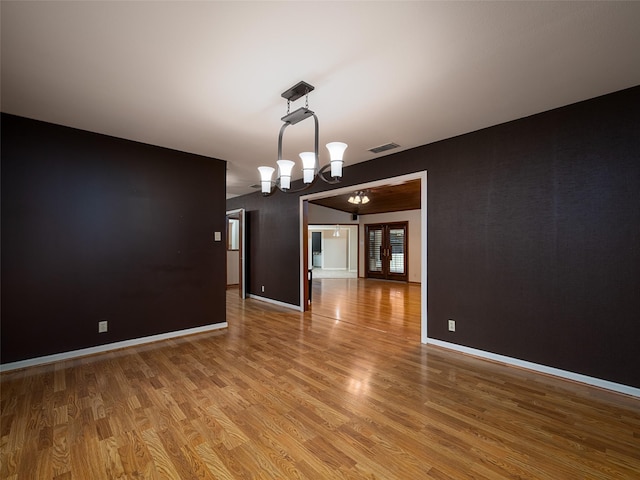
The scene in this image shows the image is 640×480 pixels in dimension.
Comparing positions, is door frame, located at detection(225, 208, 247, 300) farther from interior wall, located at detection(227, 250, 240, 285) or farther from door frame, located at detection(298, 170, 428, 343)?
door frame, located at detection(298, 170, 428, 343)

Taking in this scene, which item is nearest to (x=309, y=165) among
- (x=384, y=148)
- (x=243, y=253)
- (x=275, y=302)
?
(x=384, y=148)

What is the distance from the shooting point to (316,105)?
8.84 ft

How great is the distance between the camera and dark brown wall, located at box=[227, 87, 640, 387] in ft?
8.09

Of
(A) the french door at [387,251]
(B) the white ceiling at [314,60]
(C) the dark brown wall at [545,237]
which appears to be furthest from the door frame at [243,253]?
(A) the french door at [387,251]

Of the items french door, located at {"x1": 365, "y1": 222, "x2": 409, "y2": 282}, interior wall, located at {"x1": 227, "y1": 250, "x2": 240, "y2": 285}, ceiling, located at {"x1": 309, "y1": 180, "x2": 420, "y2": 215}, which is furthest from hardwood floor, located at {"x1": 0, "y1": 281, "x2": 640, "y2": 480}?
french door, located at {"x1": 365, "y1": 222, "x2": 409, "y2": 282}

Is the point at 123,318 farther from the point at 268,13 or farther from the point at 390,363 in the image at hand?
the point at 268,13

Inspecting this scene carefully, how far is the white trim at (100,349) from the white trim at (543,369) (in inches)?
126

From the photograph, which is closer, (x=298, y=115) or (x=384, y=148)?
(x=298, y=115)

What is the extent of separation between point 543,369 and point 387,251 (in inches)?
299

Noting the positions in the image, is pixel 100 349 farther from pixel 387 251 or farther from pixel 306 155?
pixel 387 251

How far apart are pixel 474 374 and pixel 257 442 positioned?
84.4 inches

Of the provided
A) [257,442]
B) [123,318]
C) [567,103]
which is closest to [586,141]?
[567,103]

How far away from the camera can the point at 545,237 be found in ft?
9.35

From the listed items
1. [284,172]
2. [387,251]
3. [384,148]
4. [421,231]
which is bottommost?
[387,251]
